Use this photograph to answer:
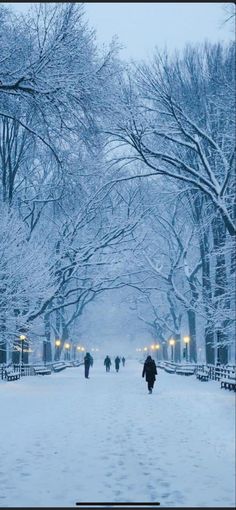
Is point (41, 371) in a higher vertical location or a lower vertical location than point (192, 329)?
lower

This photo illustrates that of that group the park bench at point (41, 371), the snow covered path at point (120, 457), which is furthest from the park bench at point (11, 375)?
the snow covered path at point (120, 457)

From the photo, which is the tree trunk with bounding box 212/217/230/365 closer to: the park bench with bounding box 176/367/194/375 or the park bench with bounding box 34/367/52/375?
the park bench with bounding box 176/367/194/375

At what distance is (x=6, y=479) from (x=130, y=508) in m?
2.12

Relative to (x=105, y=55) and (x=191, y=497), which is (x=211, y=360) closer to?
(x=105, y=55)

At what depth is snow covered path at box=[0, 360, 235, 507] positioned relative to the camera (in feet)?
17.4

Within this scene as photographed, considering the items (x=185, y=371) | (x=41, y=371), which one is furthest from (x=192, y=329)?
(x=41, y=371)

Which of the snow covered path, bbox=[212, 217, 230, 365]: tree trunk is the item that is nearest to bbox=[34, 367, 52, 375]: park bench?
bbox=[212, 217, 230, 365]: tree trunk

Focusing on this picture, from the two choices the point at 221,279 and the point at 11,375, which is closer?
the point at 221,279

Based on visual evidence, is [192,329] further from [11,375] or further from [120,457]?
[120,457]

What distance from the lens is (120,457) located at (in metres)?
8.09

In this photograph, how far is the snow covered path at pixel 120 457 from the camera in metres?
5.32

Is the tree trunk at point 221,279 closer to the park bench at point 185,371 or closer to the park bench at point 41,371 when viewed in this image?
the park bench at point 185,371

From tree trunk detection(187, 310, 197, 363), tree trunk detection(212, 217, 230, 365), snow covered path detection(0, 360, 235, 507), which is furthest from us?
tree trunk detection(187, 310, 197, 363)

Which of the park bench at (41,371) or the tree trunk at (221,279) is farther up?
the tree trunk at (221,279)
